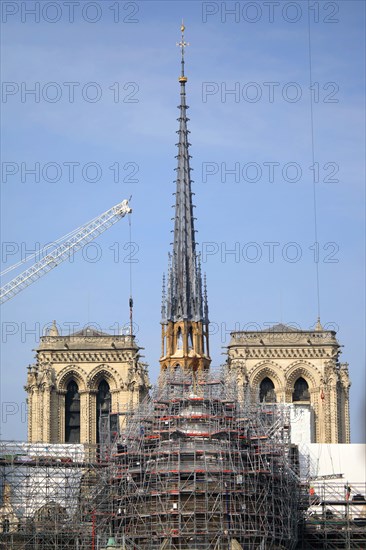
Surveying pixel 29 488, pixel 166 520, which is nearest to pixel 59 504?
pixel 29 488

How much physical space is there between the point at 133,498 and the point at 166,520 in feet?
16.4

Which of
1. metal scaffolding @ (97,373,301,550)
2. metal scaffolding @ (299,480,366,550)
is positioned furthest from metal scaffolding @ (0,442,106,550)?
metal scaffolding @ (299,480,366,550)

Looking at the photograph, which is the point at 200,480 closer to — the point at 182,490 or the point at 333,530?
the point at 182,490

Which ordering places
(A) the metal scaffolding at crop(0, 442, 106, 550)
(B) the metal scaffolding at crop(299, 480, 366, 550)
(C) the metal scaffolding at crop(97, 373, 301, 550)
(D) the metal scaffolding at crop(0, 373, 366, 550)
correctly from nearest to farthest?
1. (C) the metal scaffolding at crop(97, 373, 301, 550)
2. (D) the metal scaffolding at crop(0, 373, 366, 550)
3. (A) the metal scaffolding at crop(0, 442, 106, 550)
4. (B) the metal scaffolding at crop(299, 480, 366, 550)

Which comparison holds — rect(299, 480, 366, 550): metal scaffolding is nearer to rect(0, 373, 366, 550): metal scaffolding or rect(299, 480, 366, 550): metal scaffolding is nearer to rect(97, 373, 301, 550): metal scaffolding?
rect(0, 373, 366, 550): metal scaffolding

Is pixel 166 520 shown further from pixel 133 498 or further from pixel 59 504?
pixel 59 504

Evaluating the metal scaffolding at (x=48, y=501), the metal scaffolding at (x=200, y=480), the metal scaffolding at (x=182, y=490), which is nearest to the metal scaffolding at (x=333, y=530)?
the metal scaffolding at (x=182, y=490)

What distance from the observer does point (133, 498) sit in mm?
183875

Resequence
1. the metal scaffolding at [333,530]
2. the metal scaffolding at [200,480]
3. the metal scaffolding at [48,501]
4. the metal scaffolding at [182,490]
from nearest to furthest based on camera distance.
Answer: the metal scaffolding at [200,480] < the metal scaffolding at [182,490] < the metal scaffolding at [48,501] < the metal scaffolding at [333,530]

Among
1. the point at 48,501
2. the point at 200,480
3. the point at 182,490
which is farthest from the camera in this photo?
the point at 48,501

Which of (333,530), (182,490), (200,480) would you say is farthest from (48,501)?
(333,530)

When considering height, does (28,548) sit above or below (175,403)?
below

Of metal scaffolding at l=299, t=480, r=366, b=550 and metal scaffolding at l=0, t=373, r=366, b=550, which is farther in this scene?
metal scaffolding at l=299, t=480, r=366, b=550

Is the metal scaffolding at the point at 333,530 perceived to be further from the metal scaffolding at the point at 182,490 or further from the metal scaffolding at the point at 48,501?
the metal scaffolding at the point at 48,501
